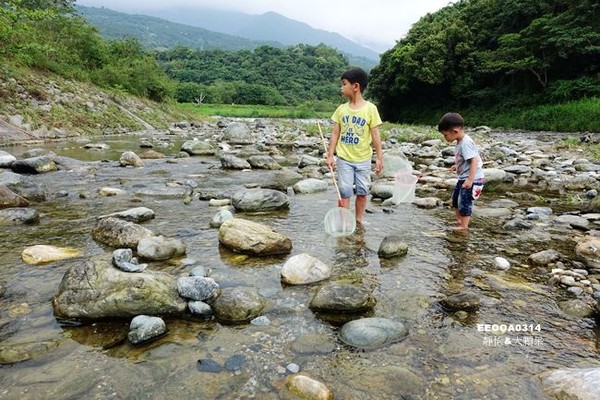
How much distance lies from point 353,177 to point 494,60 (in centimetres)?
3584

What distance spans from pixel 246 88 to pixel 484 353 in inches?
3786

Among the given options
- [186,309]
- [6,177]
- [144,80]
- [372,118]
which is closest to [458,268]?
[372,118]

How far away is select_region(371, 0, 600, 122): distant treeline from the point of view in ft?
95.9

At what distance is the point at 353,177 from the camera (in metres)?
5.97

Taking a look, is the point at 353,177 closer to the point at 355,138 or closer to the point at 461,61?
the point at 355,138

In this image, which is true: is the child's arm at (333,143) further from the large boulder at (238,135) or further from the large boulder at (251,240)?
the large boulder at (238,135)

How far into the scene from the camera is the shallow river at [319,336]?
101 inches

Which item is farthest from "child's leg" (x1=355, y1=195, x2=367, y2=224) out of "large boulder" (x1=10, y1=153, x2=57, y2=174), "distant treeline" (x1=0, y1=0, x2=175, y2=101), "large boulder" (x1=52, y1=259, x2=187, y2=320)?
"distant treeline" (x1=0, y1=0, x2=175, y2=101)

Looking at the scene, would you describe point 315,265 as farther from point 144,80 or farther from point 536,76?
point 536,76

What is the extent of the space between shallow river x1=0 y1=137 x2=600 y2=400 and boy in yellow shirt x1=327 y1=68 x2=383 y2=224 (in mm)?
836

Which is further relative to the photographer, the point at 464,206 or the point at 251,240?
the point at 464,206

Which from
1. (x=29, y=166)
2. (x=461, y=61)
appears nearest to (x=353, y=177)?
(x=29, y=166)

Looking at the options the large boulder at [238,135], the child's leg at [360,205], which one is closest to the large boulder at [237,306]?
the child's leg at [360,205]

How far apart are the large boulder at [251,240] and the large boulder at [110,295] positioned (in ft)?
4.32
